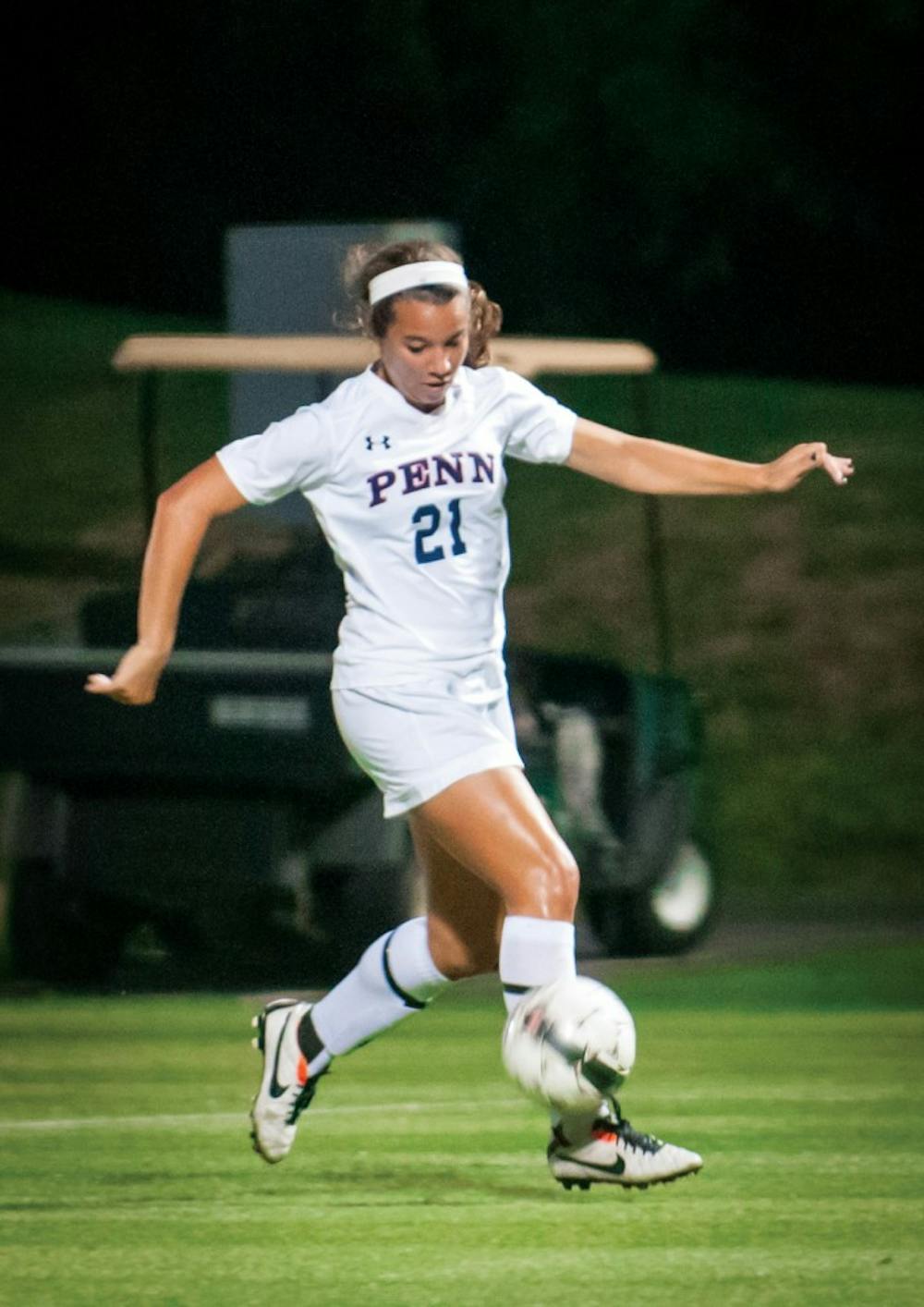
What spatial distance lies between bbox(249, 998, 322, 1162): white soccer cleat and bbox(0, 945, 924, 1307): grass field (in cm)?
10

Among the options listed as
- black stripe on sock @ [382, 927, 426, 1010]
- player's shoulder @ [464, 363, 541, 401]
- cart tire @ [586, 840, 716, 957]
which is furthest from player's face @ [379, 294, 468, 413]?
cart tire @ [586, 840, 716, 957]

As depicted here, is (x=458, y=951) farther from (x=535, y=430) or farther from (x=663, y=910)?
(x=663, y=910)

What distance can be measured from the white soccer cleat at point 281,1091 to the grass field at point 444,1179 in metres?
0.10

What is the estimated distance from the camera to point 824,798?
951 inches

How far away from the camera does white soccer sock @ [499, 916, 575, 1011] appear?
6430 millimetres

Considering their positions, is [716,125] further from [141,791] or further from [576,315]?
[141,791]

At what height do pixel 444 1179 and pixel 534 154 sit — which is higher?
pixel 534 154

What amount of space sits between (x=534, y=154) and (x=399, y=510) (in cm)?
3310

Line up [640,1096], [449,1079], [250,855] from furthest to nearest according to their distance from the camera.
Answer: [250,855] < [449,1079] < [640,1096]

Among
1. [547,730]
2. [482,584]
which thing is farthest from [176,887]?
[482,584]

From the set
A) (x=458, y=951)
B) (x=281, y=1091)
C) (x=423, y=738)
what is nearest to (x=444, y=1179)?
(x=281, y=1091)

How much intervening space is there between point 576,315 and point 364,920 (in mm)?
26479

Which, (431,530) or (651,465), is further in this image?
(651,465)

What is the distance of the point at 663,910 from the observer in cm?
1473
